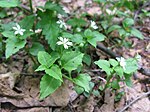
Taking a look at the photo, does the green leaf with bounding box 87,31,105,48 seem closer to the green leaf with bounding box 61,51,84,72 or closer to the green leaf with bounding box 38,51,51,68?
the green leaf with bounding box 61,51,84,72

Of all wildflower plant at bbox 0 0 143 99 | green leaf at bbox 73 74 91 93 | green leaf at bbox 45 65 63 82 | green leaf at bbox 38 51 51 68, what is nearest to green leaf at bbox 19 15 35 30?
wildflower plant at bbox 0 0 143 99

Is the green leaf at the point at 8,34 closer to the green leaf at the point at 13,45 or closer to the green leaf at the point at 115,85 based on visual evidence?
the green leaf at the point at 13,45

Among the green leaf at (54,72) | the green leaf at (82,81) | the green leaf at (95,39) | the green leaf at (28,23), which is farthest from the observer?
the green leaf at (28,23)

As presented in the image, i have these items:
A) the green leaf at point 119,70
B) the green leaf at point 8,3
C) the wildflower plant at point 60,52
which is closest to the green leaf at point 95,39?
the wildflower plant at point 60,52

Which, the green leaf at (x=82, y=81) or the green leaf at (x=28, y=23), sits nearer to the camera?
the green leaf at (x=82, y=81)

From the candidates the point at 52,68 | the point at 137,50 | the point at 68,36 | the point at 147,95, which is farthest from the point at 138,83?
the point at 52,68

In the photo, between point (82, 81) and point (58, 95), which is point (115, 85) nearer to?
point (82, 81)
